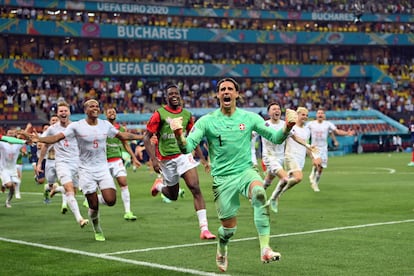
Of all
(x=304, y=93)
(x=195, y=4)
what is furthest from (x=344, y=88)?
→ (x=195, y=4)

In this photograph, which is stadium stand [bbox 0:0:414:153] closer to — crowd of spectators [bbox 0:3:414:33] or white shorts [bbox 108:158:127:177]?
crowd of spectators [bbox 0:3:414:33]

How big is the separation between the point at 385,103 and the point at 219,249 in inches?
2650

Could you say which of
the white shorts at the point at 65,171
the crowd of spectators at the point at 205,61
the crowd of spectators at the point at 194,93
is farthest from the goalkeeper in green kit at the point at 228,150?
the crowd of spectators at the point at 205,61

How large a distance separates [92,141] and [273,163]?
20.1ft

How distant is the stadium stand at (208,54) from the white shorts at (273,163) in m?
39.7

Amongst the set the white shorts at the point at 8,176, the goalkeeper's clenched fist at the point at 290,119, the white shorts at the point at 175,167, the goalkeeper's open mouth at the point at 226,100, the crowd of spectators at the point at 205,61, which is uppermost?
the crowd of spectators at the point at 205,61

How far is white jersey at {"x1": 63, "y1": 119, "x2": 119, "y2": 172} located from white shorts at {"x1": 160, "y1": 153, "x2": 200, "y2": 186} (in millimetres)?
1166

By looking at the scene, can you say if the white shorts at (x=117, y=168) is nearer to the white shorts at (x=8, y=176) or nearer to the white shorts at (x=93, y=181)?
the white shorts at (x=93, y=181)

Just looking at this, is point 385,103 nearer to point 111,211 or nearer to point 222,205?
point 111,211

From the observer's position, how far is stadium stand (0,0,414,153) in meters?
67.2

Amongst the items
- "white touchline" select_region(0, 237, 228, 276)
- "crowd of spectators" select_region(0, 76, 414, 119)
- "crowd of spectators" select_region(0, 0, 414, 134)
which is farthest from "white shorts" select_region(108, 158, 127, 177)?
"crowd of spectators" select_region(0, 0, 414, 134)

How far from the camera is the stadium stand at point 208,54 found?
67.2 meters

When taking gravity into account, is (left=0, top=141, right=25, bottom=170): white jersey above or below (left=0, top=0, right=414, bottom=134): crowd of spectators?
below

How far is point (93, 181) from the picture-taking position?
1426 cm
